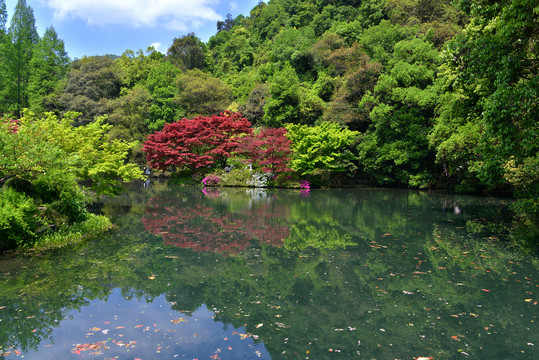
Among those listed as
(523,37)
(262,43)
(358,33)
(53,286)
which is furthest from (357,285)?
(262,43)

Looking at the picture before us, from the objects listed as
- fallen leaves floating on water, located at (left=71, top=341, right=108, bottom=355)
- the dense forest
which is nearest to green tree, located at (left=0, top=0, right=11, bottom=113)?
the dense forest

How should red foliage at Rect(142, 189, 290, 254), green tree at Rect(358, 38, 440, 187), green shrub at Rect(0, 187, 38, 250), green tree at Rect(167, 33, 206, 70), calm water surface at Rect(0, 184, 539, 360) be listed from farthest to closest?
green tree at Rect(167, 33, 206, 70) → green tree at Rect(358, 38, 440, 187) → red foliage at Rect(142, 189, 290, 254) → green shrub at Rect(0, 187, 38, 250) → calm water surface at Rect(0, 184, 539, 360)

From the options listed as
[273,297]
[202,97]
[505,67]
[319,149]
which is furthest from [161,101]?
[273,297]

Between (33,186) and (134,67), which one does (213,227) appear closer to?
(33,186)

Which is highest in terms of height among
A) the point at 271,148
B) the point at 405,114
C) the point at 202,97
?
the point at 202,97

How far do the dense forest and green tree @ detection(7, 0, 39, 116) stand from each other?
0.13m

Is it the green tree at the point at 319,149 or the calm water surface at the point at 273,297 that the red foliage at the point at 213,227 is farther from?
the green tree at the point at 319,149

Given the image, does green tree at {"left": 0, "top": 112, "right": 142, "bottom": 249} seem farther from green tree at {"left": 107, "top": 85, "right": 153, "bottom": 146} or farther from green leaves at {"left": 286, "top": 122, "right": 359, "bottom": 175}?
green tree at {"left": 107, "top": 85, "right": 153, "bottom": 146}

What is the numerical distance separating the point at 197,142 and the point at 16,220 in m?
18.7

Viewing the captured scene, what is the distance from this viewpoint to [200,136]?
963 inches

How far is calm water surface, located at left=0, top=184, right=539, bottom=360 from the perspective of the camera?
3.55 m

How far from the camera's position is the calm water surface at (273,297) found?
3553 millimetres

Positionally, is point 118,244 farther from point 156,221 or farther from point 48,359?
point 48,359

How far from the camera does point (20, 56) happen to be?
3459cm
